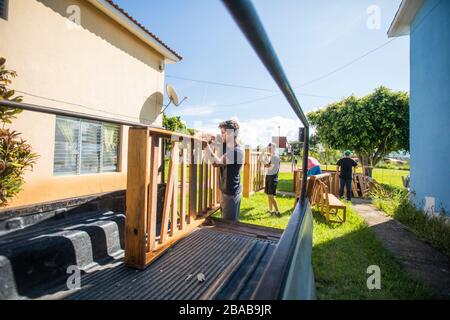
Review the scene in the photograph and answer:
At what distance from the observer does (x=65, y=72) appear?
4379 mm

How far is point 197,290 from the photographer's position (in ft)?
4.60

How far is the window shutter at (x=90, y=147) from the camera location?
15.9ft

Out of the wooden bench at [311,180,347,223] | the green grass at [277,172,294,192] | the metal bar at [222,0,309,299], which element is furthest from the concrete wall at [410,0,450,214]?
the metal bar at [222,0,309,299]

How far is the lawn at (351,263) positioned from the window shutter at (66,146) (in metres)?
4.02

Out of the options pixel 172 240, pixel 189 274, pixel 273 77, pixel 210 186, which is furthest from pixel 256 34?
pixel 210 186

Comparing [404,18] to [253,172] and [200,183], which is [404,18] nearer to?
[253,172]

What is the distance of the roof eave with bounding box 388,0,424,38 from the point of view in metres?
5.64

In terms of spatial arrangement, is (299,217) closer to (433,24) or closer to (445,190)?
(445,190)

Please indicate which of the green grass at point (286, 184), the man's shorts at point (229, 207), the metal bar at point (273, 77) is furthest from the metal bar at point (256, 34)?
the green grass at point (286, 184)

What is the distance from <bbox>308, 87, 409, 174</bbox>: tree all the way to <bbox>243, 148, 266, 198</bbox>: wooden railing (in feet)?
23.6

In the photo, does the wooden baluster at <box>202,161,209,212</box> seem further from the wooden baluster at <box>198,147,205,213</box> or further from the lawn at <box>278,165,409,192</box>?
the lawn at <box>278,165,409,192</box>

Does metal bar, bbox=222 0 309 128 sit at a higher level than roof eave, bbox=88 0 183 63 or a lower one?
lower

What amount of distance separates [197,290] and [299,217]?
82cm

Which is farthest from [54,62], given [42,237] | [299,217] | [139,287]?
[299,217]
